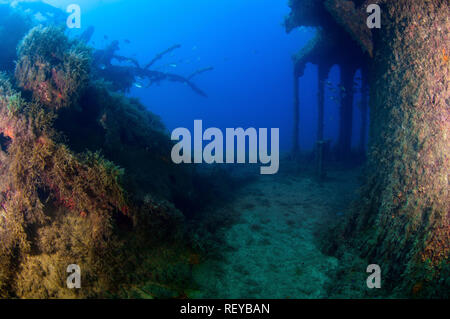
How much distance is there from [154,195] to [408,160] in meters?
4.64

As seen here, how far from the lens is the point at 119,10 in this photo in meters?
90.9

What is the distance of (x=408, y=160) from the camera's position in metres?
4.12

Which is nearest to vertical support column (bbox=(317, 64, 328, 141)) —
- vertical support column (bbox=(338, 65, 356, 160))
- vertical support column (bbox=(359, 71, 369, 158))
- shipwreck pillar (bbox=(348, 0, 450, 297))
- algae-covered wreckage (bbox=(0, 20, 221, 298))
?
vertical support column (bbox=(338, 65, 356, 160))

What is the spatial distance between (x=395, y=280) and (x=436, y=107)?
2912 millimetres

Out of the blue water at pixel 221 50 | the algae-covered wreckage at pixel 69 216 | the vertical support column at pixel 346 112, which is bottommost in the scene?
the algae-covered wreckage at pixel 69 216

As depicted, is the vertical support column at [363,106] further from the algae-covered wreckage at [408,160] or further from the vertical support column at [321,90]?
the algae-covered wreckage at [408,160]

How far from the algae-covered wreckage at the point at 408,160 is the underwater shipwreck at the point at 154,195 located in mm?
20

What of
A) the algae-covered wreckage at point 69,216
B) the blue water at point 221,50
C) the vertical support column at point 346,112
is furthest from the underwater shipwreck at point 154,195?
the blue water at point 221,50

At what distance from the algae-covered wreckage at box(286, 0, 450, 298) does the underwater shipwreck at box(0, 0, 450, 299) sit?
20mm

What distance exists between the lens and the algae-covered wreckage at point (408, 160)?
3.42 m

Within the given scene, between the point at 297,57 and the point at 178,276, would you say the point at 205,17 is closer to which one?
the point at 297,57

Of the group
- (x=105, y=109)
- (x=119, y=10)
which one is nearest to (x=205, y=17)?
(x=119, y=10)

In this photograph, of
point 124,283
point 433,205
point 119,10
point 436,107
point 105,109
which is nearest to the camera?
point 433,205

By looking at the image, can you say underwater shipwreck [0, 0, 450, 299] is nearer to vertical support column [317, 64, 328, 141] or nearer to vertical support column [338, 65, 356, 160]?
vertical support column [338, 65, 356, 160]
